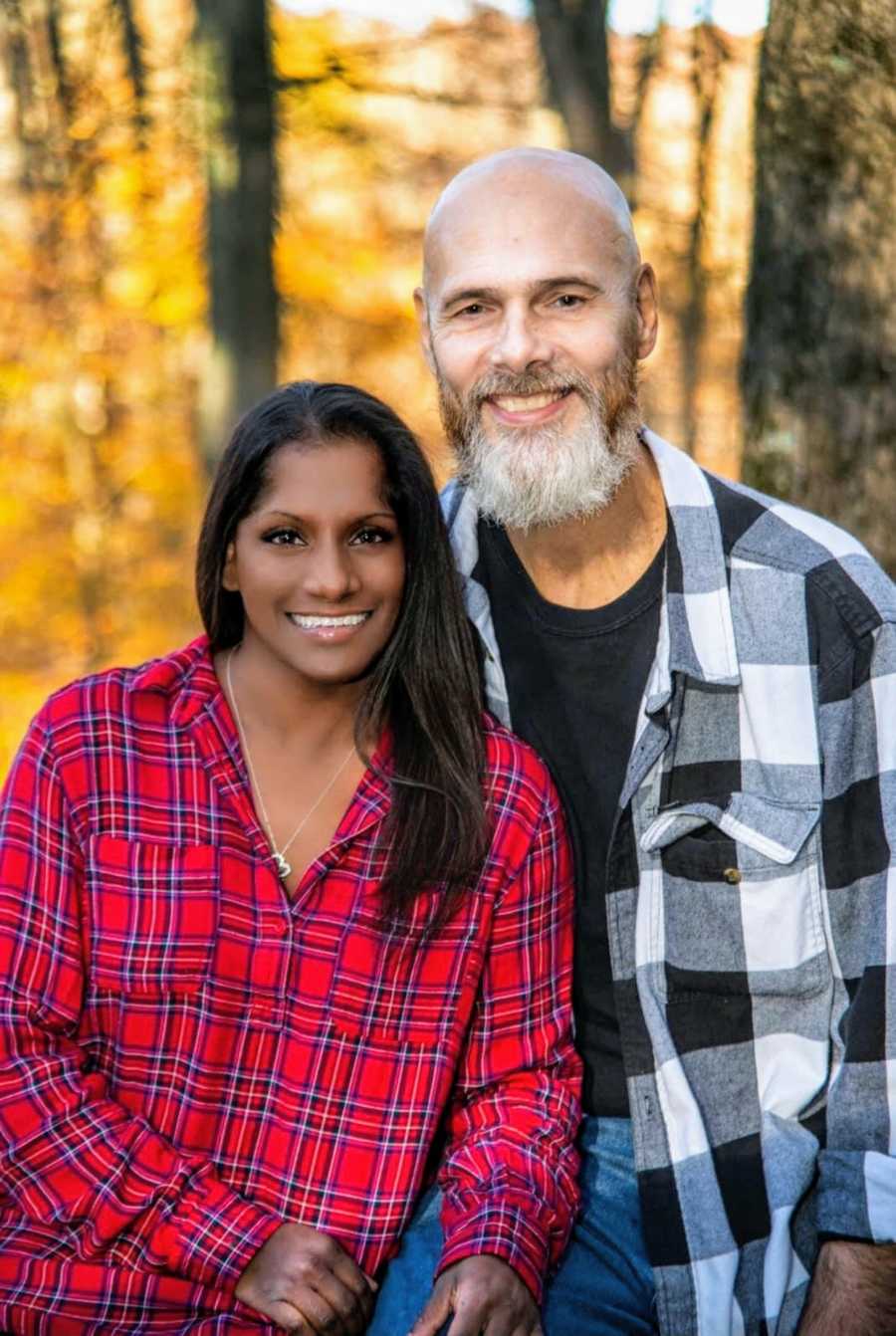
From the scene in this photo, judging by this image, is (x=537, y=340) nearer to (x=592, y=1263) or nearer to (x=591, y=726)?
(x=591, y=726)

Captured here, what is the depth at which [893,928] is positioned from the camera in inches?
106

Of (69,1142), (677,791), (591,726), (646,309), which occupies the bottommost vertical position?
(69,1142)

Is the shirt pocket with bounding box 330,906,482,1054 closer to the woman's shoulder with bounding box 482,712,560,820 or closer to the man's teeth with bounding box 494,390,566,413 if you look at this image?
the woman's shoulder with bounding box 482,712,560,820

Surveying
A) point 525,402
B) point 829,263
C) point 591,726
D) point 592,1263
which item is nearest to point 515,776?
point 591,726

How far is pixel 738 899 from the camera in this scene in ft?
9.36

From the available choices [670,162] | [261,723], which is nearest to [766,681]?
[261,723]

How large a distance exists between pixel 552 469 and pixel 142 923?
3.79 ft

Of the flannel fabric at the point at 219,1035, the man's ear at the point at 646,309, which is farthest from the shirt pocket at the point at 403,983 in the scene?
the man's ear at the point at 646,309

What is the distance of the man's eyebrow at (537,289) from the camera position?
9.85 feet

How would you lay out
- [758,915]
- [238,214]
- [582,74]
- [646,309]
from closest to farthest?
[758,915] < [646,309] < [582,74] < [238,214]

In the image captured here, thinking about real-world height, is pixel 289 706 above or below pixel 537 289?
below

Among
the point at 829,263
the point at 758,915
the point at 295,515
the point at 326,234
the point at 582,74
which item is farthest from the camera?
the point at 326,234

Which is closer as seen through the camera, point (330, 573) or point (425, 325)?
point (330, 573)

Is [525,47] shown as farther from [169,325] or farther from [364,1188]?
[364,1188]
